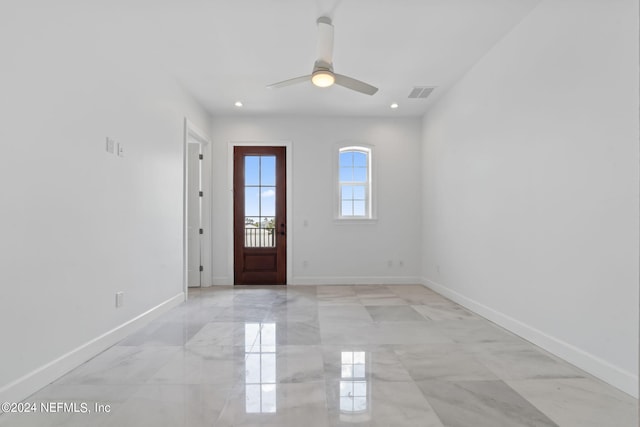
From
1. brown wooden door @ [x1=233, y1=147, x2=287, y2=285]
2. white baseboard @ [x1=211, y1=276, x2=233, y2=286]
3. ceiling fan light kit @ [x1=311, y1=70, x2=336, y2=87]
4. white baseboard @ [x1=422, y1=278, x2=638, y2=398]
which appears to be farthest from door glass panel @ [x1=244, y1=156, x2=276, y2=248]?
white baseboard @ [x1=422, y1=278, x2=638, y2=398]

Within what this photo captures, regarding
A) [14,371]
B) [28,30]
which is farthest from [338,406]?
[28,30]

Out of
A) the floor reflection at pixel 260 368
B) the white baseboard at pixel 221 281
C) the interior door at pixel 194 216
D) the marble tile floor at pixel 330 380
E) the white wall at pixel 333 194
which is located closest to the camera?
the marble tile floor at pixel 330 380

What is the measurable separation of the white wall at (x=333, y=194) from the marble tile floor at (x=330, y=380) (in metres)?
2.17

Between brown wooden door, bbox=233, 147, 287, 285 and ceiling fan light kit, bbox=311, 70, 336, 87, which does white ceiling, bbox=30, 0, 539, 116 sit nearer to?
ceiling fan light kit, bbox=311, 70, 336, 87

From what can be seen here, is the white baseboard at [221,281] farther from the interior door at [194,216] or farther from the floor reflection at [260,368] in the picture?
the floor reflection at [260,368]

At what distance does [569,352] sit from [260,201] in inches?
177

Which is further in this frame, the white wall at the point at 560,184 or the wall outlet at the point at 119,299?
the wall outlet at the point at 119,299

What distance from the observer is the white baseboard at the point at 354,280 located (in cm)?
568

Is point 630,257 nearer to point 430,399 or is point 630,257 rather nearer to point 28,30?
point 430,399

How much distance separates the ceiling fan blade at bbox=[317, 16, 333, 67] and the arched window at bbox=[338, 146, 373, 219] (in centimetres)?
297

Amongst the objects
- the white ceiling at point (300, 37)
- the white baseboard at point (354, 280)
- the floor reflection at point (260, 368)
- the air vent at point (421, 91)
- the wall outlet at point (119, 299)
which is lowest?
the white baseboard at point (354, 280)

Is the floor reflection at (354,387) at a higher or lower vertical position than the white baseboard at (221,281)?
higher

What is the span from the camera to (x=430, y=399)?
1.93 m

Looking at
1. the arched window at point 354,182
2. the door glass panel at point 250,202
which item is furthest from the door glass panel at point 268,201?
the arched window at point 354,182
